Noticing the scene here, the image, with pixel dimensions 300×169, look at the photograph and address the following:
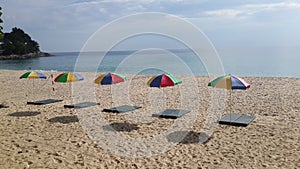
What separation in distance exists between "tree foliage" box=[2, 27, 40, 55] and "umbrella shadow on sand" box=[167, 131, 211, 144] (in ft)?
370

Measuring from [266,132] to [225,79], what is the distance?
6.33 ft

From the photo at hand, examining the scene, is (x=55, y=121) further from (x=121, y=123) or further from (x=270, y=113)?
(x=270, y=113)

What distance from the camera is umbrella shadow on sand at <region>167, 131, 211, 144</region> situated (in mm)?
7429

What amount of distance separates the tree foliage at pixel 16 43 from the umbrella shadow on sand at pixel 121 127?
364ft

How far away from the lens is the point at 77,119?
9586 mm

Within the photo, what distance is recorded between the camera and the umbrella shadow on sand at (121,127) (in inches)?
335

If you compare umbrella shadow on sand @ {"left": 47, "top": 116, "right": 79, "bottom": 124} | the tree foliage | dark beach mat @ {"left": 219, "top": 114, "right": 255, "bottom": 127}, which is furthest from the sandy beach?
the tree foliage

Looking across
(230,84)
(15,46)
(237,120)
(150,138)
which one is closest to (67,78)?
(150,138)

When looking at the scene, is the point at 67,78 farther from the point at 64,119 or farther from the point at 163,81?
the point at 163,81

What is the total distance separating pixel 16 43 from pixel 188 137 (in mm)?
114445

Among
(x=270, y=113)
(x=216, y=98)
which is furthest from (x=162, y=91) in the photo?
(x=270, y=113)

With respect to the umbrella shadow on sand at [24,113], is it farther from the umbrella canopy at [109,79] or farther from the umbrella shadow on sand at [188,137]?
the umbrella shadow on sand at [188,137]

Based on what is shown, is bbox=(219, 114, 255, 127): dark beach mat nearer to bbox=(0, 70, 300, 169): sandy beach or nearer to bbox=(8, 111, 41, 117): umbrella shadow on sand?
bbox=(0, 70, 300, 169): sandy beach

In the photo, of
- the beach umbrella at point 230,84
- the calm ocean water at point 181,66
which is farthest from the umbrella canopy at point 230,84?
the calm ocean water at point 181,66
